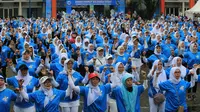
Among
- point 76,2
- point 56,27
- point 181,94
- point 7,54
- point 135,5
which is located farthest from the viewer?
point 76,2

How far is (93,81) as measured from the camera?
6891 millimetres

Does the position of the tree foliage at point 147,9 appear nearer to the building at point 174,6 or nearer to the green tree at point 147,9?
the green tree at point 147,9

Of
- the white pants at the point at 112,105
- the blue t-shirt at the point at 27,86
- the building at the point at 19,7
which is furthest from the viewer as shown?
the building at the point at 19,7

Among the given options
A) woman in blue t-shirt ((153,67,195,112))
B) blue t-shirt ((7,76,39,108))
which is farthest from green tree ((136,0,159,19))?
blue t-shirt ((7,76,39,108))

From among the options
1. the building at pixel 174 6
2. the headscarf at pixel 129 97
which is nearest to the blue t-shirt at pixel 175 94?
the headscarf at pixel 129 97

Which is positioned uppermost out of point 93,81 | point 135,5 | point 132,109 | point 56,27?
point 135,5

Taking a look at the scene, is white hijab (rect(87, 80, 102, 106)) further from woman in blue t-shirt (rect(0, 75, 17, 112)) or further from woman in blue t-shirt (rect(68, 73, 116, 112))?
woman in blue t-shirt (rect(0, 75, 17, 112))

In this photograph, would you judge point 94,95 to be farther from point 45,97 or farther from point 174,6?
point 174,6

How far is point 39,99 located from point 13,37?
1210 cm

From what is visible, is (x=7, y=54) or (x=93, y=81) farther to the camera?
(x=7, y=54)

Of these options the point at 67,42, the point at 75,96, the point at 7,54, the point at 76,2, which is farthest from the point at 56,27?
the point at 76,2

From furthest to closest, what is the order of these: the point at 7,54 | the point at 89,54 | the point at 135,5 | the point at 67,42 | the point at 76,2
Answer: the point at 76,2, the point at 135,5, the point at 67,42, the point at 7,54, the point at 89,54

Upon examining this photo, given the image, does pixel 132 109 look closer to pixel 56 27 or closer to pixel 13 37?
pixel 13 37

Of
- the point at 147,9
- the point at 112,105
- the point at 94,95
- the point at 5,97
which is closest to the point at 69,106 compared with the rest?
the point at 112,105
